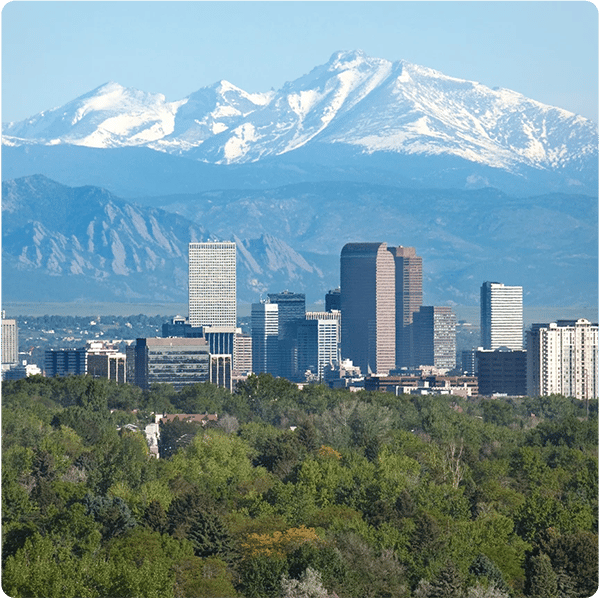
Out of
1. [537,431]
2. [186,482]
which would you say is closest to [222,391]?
[537,431]

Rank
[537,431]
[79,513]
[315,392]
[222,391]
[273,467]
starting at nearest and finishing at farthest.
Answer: [79,513]
[273,467]
[537,431]
[315,392]
[222,391]

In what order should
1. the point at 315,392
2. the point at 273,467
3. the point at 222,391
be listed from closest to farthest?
the point at 273,467 < the point at 315,392 < the point at 222,391

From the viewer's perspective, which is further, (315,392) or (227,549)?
(315,392)

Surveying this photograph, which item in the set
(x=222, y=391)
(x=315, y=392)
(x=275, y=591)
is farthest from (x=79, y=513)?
(x=222, y=391)

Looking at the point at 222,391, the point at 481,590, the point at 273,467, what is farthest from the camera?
the point at 222,391

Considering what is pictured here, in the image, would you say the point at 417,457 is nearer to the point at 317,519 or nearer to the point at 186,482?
the point at 186,482

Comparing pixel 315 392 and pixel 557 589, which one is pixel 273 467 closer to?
pixel 557 589
